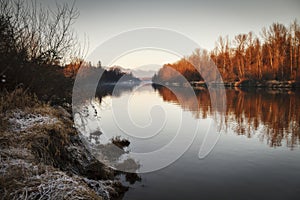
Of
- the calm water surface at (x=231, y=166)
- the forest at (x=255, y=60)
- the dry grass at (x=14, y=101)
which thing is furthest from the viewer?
the forest at (x=255, y=60)

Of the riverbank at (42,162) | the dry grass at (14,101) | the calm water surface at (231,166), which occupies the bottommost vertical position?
the calm water surface at (231,166)

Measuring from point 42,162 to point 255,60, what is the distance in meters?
51.0

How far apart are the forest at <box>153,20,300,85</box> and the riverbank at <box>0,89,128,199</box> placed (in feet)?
102

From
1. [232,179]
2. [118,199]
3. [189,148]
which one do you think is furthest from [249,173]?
[118,199]

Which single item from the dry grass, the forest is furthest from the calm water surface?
the forest

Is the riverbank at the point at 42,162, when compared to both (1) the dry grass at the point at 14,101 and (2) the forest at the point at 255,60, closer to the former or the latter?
(1) the dry grass at the point at 14,101

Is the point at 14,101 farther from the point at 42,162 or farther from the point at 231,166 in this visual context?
the point at 231,166

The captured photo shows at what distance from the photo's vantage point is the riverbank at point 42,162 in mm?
3504

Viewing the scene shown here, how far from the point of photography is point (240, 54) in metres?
51.7

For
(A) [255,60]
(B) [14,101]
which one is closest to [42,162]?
(B) [14,101]

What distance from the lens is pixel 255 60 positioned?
4884 centimetres

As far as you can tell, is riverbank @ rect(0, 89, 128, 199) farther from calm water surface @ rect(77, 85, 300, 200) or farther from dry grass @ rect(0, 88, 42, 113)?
calm water surface @ rect(77, 85, 300, 200)

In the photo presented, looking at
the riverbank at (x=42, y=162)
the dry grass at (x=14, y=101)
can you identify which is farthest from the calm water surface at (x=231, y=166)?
the dry grass at (x=14, y=101)

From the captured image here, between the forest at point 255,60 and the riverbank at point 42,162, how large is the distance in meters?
31.2
